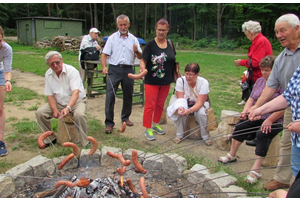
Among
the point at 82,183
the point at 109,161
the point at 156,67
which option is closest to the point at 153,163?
the point at 109,161

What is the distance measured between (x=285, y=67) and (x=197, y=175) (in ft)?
5.10

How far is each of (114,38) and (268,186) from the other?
11.1ft

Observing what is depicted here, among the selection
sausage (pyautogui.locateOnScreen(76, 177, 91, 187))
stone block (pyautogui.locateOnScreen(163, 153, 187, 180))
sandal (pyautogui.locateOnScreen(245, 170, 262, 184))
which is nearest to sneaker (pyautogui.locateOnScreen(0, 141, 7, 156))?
sausage (pyautogui.locateOnScreen(76, 177, 91, 187))

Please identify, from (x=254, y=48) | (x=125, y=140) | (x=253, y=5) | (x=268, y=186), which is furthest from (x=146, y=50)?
(x=253, y=5)

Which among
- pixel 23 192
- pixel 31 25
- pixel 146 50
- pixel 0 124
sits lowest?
pixel 23 192

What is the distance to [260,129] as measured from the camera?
3.07m

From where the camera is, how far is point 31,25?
2470 cm

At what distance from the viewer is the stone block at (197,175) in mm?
2902

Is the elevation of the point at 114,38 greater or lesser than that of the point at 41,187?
greater

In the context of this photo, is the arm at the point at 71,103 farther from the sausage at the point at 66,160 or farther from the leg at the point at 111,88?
the sausage at the point at 66,160

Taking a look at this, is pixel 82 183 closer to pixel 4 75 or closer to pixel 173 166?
pixel 173 166

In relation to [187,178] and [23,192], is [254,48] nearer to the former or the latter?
[187,178]

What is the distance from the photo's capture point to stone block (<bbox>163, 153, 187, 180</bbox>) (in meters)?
3.14

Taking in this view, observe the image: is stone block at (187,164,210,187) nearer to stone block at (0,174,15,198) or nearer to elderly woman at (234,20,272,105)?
stone block at (0,174,15,198)
